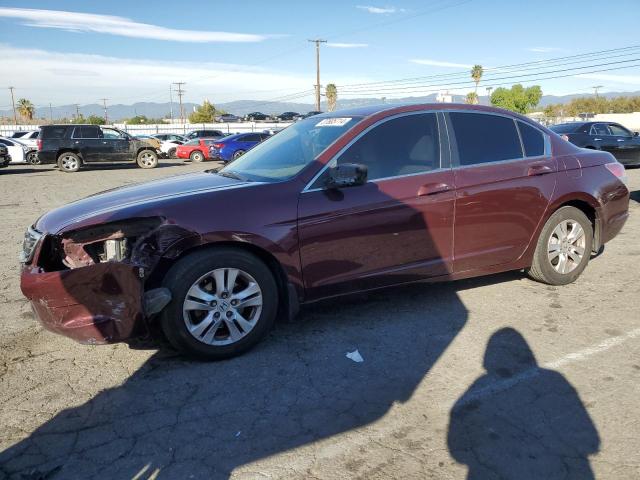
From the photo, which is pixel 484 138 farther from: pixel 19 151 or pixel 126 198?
pixel 19 151

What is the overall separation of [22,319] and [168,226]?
6.52ft

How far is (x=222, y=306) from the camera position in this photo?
347 cm

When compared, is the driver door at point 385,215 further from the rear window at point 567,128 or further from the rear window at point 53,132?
the rear window at point 53,132

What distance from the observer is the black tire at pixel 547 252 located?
4734 mm

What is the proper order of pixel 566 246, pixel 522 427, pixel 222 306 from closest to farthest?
pixel 522 427 → pixel 222 306 → pixel 566 246

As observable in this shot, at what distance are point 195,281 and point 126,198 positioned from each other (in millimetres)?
920

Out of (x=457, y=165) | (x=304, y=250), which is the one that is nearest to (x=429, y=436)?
(x=304, y=250)

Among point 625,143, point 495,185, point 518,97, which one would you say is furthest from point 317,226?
point 518,97

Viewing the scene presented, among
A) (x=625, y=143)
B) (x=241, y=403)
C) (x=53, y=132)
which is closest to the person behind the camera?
(x=241, y=403)

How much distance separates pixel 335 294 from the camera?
12.7 ft

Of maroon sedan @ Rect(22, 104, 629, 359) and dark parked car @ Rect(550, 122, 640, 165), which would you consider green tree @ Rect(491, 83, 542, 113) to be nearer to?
dark parked car @ Rect(550, 122, 640, 165)

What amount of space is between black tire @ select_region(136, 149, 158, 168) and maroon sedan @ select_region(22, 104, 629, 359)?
1883 centimetres

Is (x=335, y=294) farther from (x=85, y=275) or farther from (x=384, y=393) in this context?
(x=85, y=275)

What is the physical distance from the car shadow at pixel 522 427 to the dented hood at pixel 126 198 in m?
2.18
